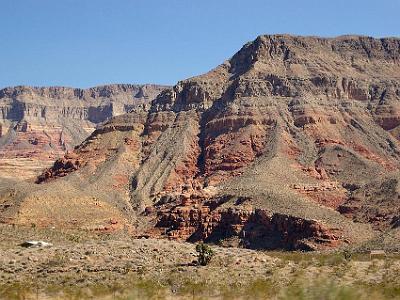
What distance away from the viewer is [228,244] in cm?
7800

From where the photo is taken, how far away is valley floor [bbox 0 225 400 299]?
118ft

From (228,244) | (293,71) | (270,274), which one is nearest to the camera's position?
(270,274)

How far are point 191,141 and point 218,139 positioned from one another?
5631 mm

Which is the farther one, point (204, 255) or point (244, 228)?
point (244, 228)

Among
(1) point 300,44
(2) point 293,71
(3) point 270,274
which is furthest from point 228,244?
(1) point 300,44

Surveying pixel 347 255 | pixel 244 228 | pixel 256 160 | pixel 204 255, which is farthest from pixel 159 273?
pixel 256 160

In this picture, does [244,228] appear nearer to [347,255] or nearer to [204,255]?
[347,255]

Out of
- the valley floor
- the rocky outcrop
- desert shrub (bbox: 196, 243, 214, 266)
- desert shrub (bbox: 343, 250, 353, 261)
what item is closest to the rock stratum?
the rocky outcrop

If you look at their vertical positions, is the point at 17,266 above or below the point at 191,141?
below

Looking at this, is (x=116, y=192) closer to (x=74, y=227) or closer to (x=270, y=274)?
(x=74, y=227)

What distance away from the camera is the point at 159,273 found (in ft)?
137

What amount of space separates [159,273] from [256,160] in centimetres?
6560

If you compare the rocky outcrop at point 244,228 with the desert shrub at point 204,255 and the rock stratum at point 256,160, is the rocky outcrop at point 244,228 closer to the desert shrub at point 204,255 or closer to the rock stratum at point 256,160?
the rock stratum at point 256,160

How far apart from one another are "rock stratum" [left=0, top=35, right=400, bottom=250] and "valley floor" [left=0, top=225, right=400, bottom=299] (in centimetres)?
2740
